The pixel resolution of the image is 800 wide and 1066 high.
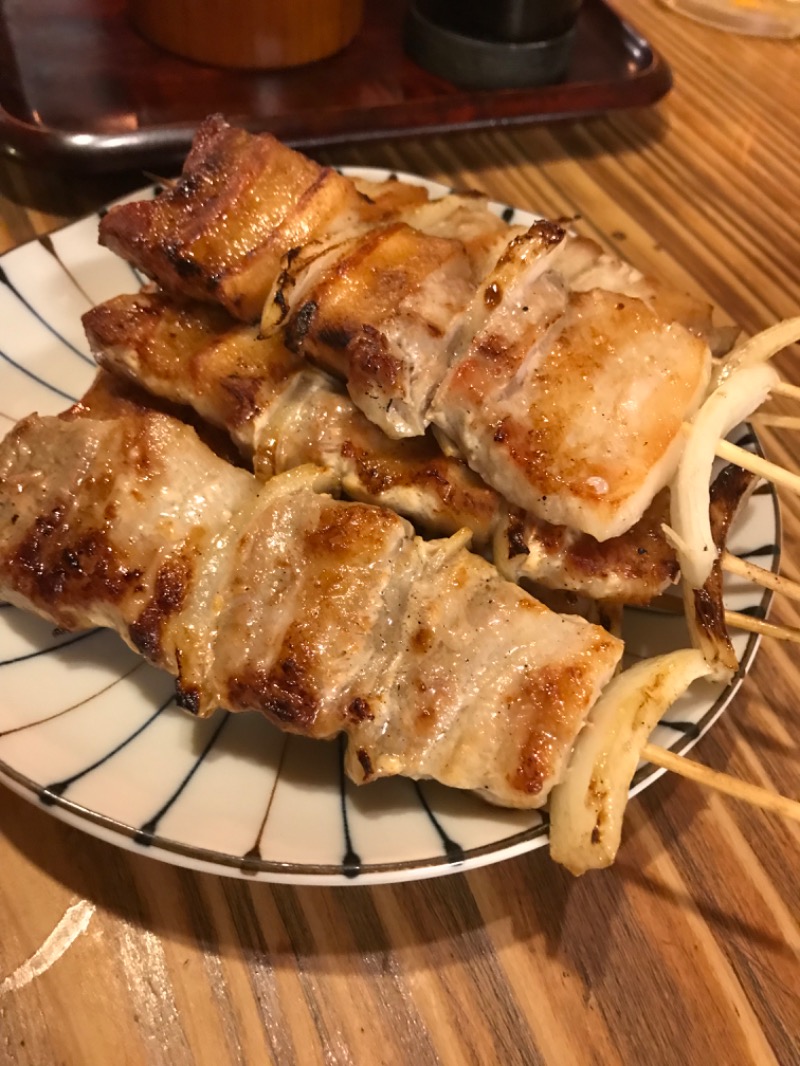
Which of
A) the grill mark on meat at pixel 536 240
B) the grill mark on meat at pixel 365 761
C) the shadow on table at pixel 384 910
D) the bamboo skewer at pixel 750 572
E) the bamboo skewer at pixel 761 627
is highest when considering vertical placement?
the grill mark on meat at pixel 536 240

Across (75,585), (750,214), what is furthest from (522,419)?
(750,214)

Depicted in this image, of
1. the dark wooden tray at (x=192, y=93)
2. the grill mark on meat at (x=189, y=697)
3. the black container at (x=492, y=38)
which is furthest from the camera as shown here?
the black container at (x=492, y=38)

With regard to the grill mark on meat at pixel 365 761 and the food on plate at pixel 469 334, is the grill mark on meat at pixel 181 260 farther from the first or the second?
the grill mark on meat at pixel 365 761

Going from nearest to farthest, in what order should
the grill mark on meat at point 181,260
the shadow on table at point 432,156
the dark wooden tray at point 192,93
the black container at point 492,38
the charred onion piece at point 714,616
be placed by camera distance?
the charred onion piece at point 714,616 → the grill mark on meat at point 181,260 → the dark wooden tray at point 192,93 → the shadow on table at point 432,156 → the black container at point 492,38

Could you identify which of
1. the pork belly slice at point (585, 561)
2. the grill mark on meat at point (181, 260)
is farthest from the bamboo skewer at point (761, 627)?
the grill mark on meat at point (181, 260)

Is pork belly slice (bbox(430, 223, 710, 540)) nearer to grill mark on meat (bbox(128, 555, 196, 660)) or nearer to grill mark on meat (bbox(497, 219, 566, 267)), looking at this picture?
grill mark on meat (bbox(497, 219, 566, 267))

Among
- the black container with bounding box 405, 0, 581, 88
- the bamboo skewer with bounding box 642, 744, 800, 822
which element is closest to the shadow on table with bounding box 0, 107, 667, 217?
the black container with bounding box 405, 0, 581, 88

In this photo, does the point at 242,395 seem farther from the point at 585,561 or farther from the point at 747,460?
the point at 747,460
